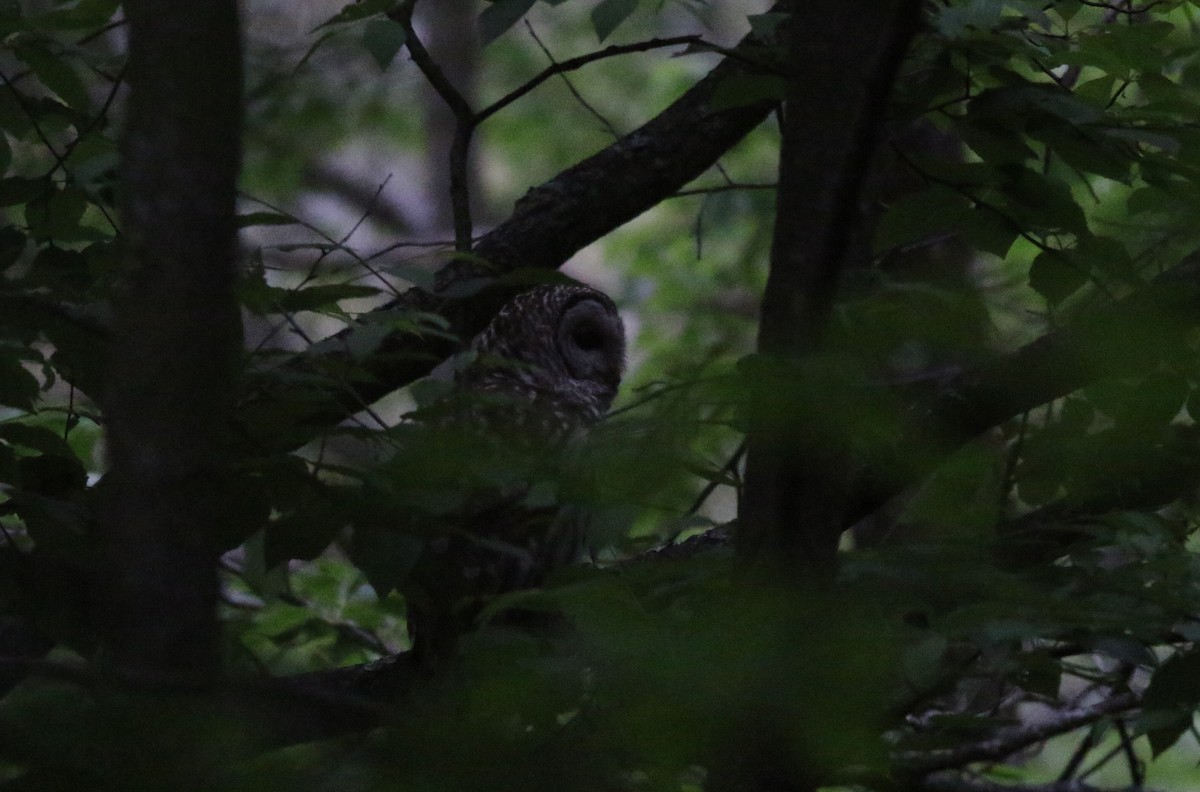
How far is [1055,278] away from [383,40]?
118 centimetres

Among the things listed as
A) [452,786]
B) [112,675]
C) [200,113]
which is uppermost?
[200,113]

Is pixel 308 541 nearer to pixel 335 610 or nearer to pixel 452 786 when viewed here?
pixel 452 786

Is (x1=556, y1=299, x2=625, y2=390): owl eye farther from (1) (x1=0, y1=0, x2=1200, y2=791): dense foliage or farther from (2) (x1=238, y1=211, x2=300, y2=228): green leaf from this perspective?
(2) (x1=238, y1=211, x2=300, y2=228): green leaf

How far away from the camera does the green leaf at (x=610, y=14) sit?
227 centimetres

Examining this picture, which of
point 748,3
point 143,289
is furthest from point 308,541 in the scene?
point 748,3

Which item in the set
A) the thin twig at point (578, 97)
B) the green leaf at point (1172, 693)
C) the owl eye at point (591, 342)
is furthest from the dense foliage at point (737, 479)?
the owl eye at point (591, 342)

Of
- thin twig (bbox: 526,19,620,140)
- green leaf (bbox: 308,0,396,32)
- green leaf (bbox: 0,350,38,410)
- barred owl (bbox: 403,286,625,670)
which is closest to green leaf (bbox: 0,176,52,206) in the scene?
green leaf (bbox: 0,350,38,410)

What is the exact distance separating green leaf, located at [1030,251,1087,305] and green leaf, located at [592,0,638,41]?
2.58ft

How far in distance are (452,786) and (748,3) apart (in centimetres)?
1292

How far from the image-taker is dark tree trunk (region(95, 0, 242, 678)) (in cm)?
114

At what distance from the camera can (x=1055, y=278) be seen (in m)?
2.40

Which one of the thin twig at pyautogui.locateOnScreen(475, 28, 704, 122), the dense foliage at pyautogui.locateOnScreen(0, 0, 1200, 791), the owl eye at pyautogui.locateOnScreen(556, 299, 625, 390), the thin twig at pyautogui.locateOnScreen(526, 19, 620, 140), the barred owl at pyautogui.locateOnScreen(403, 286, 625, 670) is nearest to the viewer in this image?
the dense foliage at pyautogui.locateOnScreen(0, 0, 1200, 791)

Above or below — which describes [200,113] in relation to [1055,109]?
below

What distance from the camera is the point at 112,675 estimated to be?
99cm
